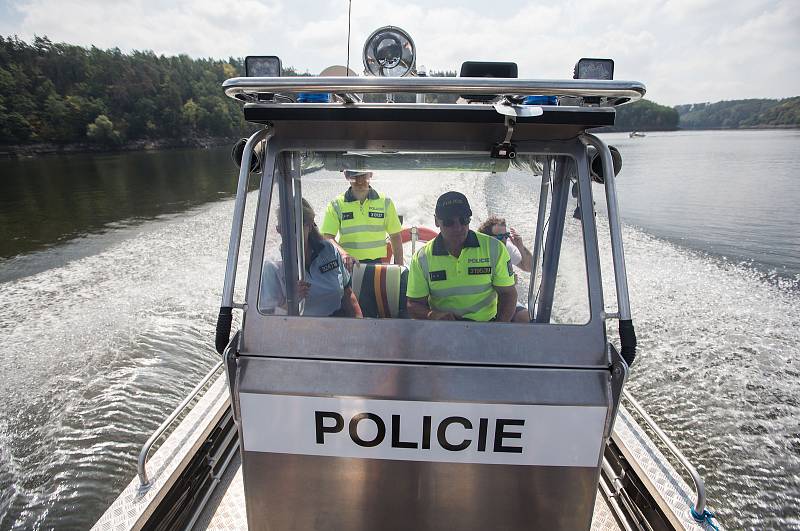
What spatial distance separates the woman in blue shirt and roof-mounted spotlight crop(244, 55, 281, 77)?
24.6 inches

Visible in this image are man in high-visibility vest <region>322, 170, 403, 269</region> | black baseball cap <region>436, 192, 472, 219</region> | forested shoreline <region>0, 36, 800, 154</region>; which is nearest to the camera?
black baseball cap <region>436, 192, 472, 219</region>

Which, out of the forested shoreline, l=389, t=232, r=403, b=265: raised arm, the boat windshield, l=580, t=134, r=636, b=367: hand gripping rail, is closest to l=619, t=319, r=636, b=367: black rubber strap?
l=580, t=134, r=636, b=367: hand gripping rail

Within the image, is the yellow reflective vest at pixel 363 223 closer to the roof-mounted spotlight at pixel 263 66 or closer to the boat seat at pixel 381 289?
the boat seat at pixel 381 289

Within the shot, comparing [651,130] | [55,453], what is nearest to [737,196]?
[55,453]

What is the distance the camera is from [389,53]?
7.36ft

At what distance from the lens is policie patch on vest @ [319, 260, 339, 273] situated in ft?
7.49

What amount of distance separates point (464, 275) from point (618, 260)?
2.34ft

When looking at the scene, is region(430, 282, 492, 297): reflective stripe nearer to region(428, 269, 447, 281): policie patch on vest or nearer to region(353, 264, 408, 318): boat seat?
region(428, 269, 447, 281): policie patch on vest

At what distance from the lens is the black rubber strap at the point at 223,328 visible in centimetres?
175

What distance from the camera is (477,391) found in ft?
5.83

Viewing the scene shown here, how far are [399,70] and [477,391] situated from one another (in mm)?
1513

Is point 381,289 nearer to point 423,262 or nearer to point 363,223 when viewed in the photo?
point 423,262

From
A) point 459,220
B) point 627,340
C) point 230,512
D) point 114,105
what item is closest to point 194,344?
point 230,512

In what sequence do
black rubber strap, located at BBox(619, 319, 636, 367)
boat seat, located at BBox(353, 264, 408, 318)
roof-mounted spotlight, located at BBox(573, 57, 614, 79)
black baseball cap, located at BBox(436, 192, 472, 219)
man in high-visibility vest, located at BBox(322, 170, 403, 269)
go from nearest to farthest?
1. black rubber strap, located at BBox(619, 319, 636, 367)
2. roof-mounted spotlight, located at BBox(573, 57, 614, 79)
3. black baseball cap, located at BBox(436, 192, 472, 219)
4. boat seat, located at BBox(353, 264, 408, 318)
5. man in high-visibility vest, located at BBox(322, 170, 403, 269)
